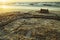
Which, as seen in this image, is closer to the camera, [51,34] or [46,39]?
[46,39]

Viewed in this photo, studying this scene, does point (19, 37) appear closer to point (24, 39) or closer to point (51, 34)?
point (24, 39)

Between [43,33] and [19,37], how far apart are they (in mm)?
965

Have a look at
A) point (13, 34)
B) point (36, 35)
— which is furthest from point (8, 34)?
point (36, 35)

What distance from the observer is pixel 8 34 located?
5.38 metres

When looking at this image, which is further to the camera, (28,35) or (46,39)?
(28,35)

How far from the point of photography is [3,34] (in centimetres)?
540

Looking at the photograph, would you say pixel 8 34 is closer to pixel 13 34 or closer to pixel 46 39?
pixel 13 34

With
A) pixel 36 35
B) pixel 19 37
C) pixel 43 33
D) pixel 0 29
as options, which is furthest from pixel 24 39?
pixel 0 29

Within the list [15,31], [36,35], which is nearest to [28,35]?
[36,35]

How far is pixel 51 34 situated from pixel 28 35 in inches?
32.7

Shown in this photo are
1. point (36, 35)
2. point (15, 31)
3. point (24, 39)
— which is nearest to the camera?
point (24, 39)

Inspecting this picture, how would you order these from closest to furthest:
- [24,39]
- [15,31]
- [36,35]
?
[24,39] < [36,35] < [15,31]

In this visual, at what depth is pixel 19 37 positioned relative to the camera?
4.99 meters

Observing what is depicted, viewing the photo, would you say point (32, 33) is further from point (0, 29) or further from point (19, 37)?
point (0, 29)
